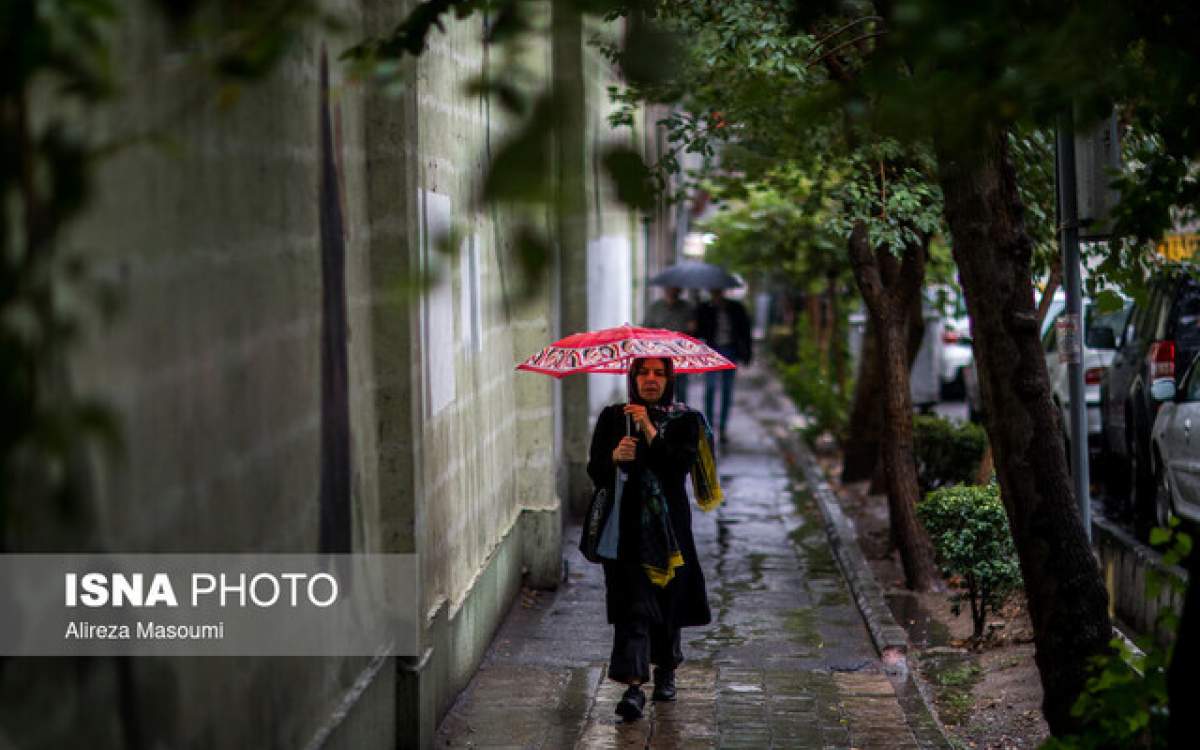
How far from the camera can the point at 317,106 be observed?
252 inches

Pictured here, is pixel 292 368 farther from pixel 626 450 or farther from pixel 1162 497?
pixel 1162 497

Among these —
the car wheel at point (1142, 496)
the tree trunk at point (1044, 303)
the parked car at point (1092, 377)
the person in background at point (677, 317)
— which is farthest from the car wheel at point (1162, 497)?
the person in background at point (677, 317)

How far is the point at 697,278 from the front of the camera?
20922 mm

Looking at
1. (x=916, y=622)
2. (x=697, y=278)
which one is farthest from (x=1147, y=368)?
(x=697, y=278)

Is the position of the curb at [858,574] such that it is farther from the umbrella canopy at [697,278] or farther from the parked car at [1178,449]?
the umbrella canopy at [697,278]

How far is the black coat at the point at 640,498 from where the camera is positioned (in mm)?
8391

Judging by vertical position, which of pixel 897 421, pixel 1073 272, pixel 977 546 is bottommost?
pixel 977 546

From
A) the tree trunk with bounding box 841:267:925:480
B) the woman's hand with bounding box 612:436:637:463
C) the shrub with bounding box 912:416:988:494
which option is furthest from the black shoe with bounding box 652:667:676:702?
the tree trunk with bounding box 841:267:925:480

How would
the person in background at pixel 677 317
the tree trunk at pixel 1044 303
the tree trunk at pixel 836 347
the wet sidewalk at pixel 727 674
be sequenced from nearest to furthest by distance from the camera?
the wet sidewalk at pixel 727 674, the tree trunk at pixel 1044 303, the person in background at pixel 677 317, the tree trunk at pixel 836 347

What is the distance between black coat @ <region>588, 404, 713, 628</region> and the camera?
27.5 feet

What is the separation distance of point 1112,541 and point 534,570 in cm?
388

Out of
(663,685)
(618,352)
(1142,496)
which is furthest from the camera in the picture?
(1142,496)

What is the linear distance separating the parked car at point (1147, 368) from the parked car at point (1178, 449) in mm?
160

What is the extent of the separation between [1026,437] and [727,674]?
3237 mm
